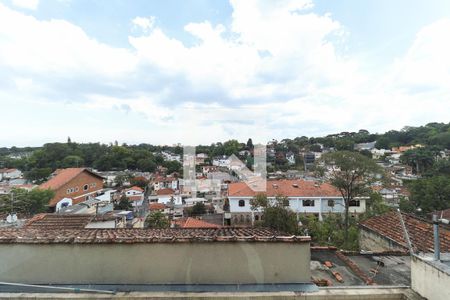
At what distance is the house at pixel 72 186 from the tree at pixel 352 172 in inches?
766

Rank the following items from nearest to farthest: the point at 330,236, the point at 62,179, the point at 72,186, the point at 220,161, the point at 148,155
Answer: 1. the point at 330,236
2. the point at 62,179
3. the point at 72,186
4. the point at 220,161
5. the point at 148,155

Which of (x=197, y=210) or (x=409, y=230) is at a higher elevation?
(x=409, y=230)

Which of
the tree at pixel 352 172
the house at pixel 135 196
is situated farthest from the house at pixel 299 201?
the house at pixel 135 196

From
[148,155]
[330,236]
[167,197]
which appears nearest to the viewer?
[330,236]

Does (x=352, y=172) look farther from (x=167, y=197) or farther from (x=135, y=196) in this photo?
(x=135, y=196)

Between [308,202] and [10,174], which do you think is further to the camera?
[10,174]

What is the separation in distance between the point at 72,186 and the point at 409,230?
969 inches

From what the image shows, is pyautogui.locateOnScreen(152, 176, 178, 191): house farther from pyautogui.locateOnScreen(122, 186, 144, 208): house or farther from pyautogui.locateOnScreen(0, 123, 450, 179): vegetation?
pyautogui.locateOnScreen(122, 186, 144, 208): house

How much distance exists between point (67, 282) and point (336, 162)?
10724 millimetres

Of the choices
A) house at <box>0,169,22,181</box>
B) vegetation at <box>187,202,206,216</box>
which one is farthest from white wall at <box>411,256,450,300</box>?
house at <box>0,169,22,181</box>

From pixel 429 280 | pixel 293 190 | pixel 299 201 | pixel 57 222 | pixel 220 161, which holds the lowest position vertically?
pixel 299 201

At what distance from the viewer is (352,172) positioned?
35.6ft

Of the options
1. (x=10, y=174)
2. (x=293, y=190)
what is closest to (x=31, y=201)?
(x=293, y=190)

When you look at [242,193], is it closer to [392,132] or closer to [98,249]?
[98,249]
